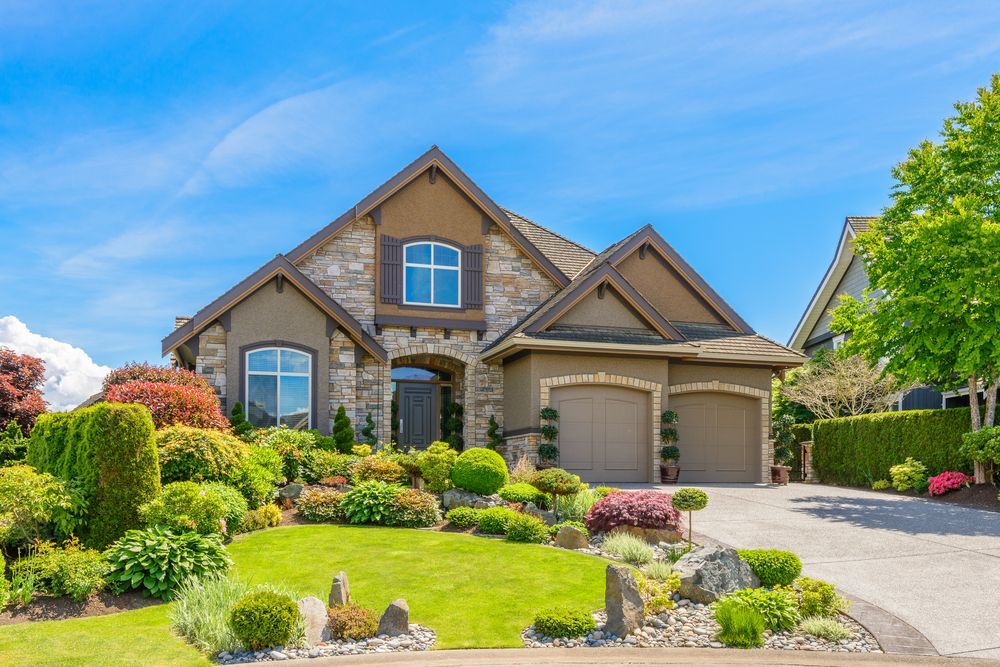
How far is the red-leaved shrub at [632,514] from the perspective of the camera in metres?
12.5

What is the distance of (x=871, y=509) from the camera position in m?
17.0

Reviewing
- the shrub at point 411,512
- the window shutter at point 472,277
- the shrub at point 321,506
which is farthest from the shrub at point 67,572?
the window shutter at point 472,277

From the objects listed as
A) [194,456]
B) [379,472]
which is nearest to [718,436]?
[379,472]

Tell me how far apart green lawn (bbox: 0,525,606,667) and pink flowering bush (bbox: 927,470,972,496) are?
11.6 metres

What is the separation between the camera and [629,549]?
11523 mm

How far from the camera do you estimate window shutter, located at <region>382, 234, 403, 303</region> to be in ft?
69.9

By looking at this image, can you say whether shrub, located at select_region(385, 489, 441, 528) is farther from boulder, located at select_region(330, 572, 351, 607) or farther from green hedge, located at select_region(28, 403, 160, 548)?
boulder, located at select_region(330, 572, 351, 607)

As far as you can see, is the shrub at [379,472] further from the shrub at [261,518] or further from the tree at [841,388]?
the tree at [841,388]

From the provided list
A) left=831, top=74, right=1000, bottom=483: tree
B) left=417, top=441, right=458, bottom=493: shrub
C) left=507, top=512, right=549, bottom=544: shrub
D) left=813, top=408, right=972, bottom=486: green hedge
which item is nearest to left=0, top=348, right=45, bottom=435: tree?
left=417, top=441, right=458, bottom=493: shrub

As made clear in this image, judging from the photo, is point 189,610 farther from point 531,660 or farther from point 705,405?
point 705,405

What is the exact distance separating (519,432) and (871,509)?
789 centimetres

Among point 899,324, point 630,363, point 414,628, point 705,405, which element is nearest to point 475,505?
point 414,628

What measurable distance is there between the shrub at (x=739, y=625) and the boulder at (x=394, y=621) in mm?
3190

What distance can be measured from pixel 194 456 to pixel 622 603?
740 cm
